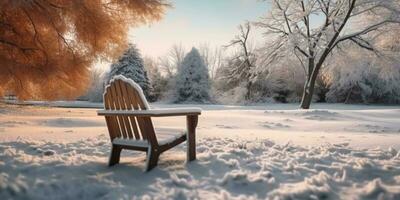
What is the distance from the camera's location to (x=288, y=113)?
52.0ft

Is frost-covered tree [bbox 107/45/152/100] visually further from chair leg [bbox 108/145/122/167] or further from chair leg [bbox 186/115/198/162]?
chair leg [bbox 186/115/198/162]

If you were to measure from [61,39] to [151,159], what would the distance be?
6138 millimetres

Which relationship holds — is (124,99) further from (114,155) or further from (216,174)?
(216,174)

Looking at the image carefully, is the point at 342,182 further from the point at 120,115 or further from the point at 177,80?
the point at 177,80

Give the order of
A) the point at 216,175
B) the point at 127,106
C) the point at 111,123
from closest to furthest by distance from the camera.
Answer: the point at 216,175, the point at 127,106, the point at 111,123

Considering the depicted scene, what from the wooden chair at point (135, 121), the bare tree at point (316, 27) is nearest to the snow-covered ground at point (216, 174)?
the wooden chair at point (135, 121)

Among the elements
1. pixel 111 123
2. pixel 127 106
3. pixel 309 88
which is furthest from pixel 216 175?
pixel 309 88

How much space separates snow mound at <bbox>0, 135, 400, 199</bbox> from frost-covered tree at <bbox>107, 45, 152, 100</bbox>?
3797 cm

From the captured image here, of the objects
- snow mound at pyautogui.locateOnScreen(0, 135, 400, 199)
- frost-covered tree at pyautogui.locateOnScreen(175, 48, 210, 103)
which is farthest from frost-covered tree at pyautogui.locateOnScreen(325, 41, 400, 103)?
snow mound at pyautogui.locateOnScreen(0, 135, 400, 199)

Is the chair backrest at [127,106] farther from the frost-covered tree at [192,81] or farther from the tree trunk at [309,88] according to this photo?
the frost-covered tree at [192,81]

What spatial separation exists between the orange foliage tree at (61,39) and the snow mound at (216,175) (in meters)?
3.91

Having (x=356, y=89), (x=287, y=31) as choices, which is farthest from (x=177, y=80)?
(x=287, y=31)

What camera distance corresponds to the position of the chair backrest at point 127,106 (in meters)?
4.46

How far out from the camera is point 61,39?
9500 mm
